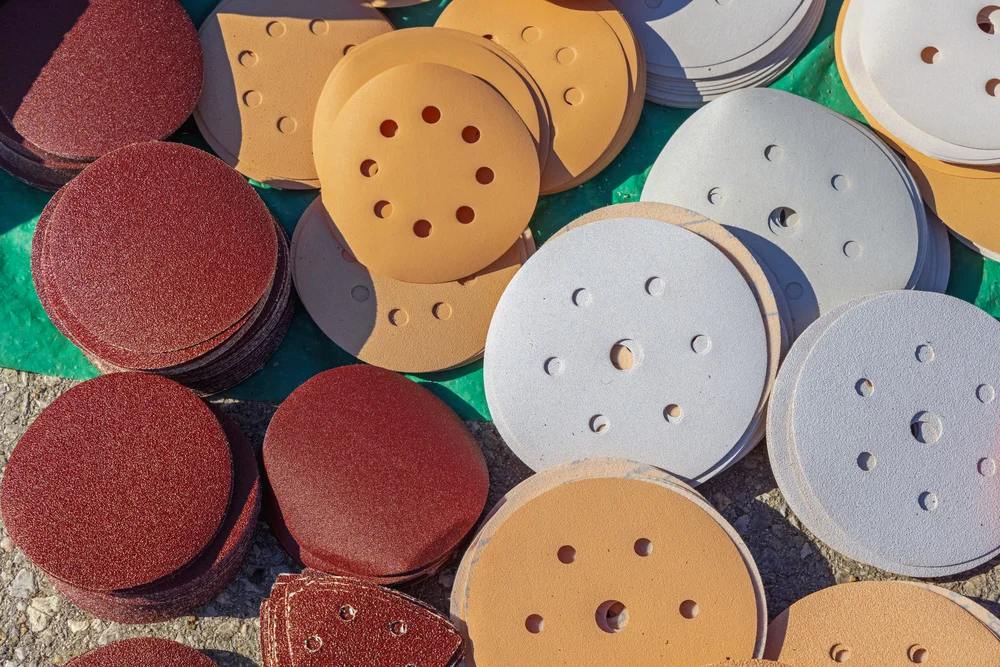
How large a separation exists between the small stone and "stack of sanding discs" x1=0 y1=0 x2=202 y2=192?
A: 3.83 ft

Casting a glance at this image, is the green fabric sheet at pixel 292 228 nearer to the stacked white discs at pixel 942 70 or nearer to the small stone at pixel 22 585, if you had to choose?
the stacked white discs at pixel 942 70

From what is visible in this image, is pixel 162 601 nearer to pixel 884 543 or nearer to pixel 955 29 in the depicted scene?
pixel 884 543

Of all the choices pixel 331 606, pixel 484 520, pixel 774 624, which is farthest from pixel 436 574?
pixel 774 624

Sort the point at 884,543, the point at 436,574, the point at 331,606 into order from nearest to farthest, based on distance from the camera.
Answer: the point at 331,606 → the point at 884,543 → the point at 436,574

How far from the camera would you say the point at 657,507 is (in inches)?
85.1

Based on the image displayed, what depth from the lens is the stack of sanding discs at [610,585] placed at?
6.93 feet

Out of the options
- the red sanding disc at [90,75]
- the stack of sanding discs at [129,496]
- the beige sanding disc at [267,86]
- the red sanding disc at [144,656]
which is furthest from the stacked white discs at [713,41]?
the red sanding disc at [144,656]

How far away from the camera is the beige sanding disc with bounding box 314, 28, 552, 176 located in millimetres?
2389

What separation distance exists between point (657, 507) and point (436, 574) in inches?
26.5

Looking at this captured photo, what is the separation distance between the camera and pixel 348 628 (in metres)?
2.05

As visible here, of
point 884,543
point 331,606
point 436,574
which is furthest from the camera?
point 436,574

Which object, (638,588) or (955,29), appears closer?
(638,588)

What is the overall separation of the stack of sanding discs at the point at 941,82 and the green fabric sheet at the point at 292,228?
172 millimetres

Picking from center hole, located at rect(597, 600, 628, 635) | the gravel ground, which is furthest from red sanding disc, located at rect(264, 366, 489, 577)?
center hole, located at rect(597, 600, 628, 635)
